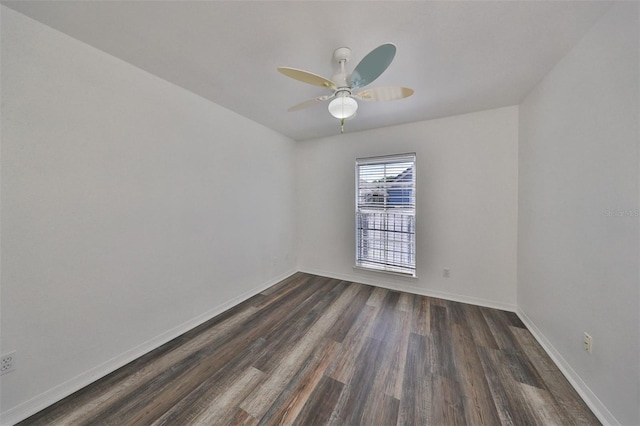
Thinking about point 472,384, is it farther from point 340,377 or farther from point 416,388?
point 340,377

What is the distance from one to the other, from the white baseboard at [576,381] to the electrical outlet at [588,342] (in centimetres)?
24

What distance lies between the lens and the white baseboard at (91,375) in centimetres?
131

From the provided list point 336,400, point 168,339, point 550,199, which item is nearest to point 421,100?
point 550,199

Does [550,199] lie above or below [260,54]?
below

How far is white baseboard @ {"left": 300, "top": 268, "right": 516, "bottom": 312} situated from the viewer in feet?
8.78

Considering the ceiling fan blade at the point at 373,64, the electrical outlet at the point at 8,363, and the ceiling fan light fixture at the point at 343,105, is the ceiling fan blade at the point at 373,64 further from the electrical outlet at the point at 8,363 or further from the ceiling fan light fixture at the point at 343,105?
the electrical outlet at the point at 8,363

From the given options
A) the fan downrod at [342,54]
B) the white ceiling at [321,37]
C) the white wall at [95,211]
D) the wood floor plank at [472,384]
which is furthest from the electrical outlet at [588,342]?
the white wall at [95,211]

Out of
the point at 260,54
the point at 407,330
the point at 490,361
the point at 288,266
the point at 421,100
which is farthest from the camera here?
the point at 288,266

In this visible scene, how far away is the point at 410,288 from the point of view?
3.17 meters

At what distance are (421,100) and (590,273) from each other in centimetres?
207

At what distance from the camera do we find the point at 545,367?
5.60 feet

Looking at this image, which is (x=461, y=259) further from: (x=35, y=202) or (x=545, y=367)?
(x=35, y=202)

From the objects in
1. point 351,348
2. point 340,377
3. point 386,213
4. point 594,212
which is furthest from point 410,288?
point 594,212

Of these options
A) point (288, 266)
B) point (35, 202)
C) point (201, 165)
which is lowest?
point (288, 266)
